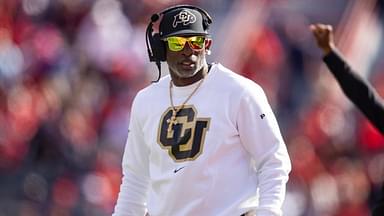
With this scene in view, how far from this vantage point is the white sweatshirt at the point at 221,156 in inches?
196

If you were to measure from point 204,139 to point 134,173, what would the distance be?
0.54m

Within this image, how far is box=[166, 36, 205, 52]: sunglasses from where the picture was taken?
5.17 metres

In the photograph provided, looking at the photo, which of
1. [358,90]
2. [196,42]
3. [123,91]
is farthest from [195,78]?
[123,91]

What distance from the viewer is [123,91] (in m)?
10.9

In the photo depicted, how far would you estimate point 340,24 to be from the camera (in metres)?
12.1

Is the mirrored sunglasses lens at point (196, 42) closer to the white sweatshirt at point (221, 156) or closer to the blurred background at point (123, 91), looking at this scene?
the white sweatshirt at point (221, 156)

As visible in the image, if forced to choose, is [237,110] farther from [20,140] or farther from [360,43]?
[360,43]

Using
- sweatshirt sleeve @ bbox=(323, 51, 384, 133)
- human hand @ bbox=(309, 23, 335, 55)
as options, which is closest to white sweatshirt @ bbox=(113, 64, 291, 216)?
sweatshirt sleeve @ bbox=(323, 51, 384, 133)

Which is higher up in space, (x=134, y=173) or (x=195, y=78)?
(x=195, y=78)

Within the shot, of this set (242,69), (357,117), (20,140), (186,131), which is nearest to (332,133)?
(357,117)

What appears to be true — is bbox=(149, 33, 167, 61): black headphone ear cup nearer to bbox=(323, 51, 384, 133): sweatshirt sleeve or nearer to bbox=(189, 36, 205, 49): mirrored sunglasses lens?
bbox=(189, 36, 205, 49): mirrored sunglasses lens

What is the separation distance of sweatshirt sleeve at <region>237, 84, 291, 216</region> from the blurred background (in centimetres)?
511

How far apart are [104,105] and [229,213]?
5850 mm

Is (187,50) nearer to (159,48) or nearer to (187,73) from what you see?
(187,73)
